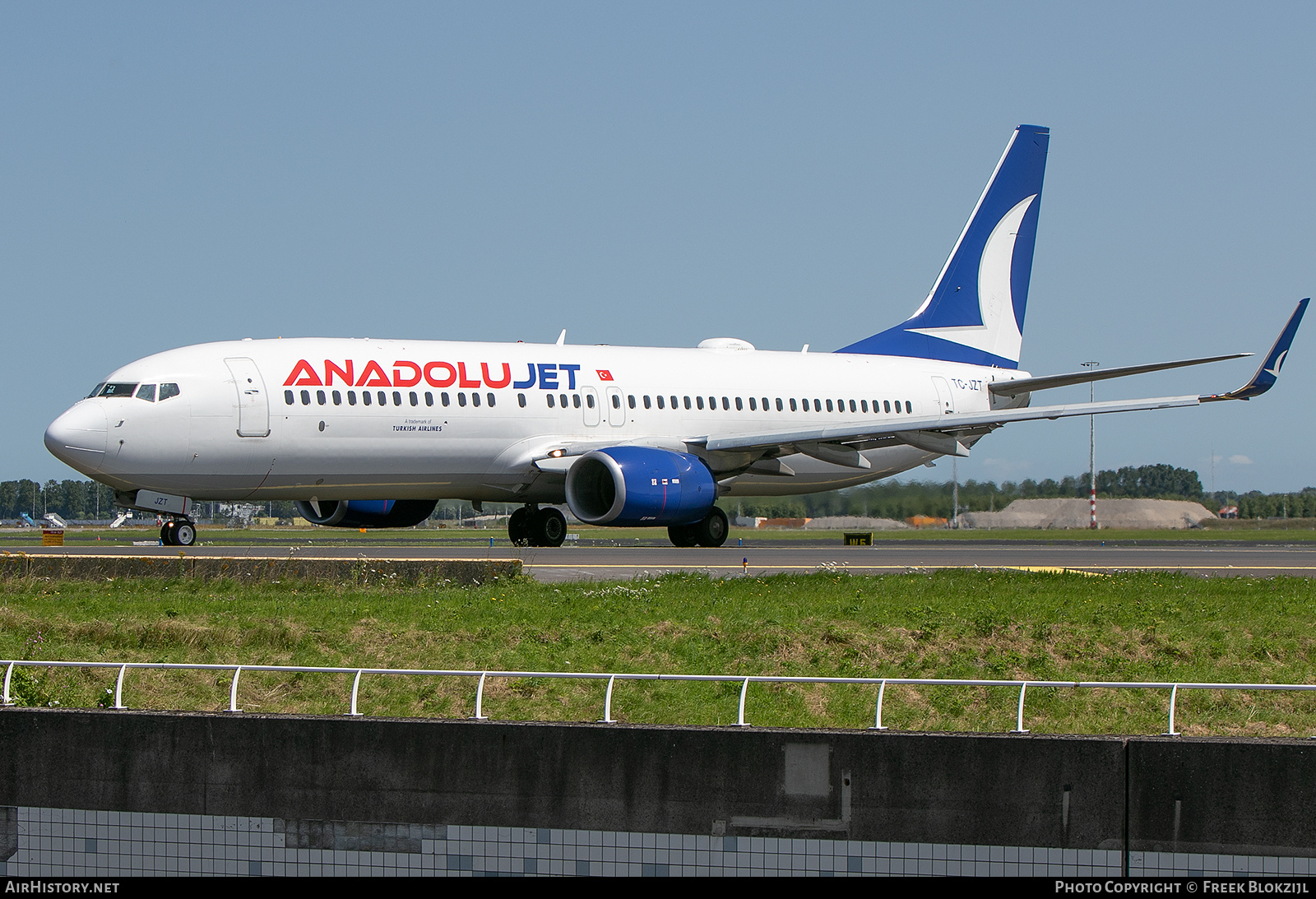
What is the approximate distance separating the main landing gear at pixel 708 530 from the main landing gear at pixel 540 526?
7.77 ft

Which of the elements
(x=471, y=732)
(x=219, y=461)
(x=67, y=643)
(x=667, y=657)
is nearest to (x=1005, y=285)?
(x=219, y=461)

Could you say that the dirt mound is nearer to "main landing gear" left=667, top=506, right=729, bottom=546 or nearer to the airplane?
the airplane

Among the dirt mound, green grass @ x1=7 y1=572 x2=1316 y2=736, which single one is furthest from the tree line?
green grass @ x1=7 y1=572 x2=1316 y2=736

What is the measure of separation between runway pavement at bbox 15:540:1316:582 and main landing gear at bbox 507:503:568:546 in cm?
39

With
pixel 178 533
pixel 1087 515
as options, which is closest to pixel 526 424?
pixel 178 533

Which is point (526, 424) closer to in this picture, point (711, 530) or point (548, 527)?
point (548, 527)

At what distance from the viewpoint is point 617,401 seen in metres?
29.0

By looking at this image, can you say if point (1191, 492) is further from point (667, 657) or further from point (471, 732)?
point (471, 732)

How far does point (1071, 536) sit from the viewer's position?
4606cm

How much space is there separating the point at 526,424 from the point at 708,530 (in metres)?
4.68

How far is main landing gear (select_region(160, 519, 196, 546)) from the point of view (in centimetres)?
2575

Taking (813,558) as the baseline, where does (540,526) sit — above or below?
above

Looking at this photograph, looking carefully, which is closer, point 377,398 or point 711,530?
point 377,398
